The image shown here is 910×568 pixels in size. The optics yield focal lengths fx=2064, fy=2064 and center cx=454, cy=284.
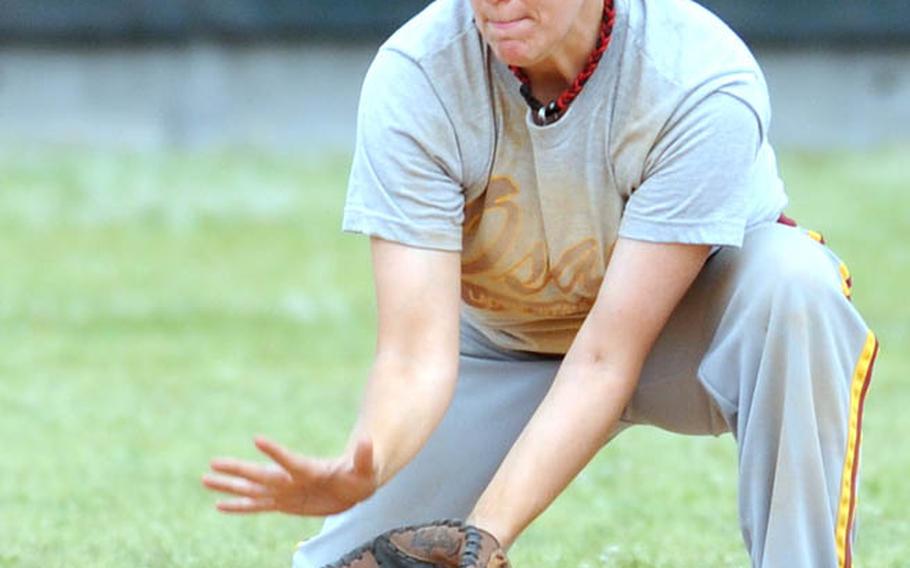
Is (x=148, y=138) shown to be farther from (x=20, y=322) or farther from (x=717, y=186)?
(x=717, y=186)

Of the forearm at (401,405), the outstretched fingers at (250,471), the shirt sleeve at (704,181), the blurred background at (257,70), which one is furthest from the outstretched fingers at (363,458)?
the blurred background at (257,70)

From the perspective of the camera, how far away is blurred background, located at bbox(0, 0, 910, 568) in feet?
15.5

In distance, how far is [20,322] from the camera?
8148 millimetres

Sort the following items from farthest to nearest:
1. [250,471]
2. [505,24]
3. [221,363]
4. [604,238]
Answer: [221,363]
[604,238]
[505,24]
[250,471]

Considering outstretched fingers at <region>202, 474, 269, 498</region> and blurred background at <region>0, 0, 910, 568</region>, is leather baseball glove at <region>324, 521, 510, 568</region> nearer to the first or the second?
outstretched fingers at <region>202, 474, 269, 498</region>

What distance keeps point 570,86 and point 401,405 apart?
1.88 ft

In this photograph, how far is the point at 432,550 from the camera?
3158 millimetres

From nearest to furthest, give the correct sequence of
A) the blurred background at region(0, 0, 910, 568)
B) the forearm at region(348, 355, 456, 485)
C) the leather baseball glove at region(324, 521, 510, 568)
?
1. the leather baseball glove at region(324, 521, 510, 568)
2. the forearm at region(348, 355, 456, 485)
3. the blurred background at region(0, 0, 910, 568)

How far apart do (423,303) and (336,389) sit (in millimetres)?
3690

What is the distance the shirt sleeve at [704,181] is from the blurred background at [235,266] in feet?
3.72

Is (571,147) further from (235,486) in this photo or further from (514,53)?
(235,486)

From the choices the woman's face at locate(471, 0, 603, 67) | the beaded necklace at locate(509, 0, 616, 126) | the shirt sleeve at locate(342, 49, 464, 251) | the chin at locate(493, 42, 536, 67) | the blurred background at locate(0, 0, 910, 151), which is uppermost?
the woman's face at locate(471, 0, 603, 67)

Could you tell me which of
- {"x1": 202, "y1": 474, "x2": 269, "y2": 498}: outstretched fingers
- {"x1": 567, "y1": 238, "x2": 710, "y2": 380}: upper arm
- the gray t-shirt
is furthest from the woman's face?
{"x1": 202, "y1": 474, "x2": 269, "y2": 498}: outstretched fingers

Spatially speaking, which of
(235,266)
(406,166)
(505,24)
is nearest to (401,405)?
(406,166)
